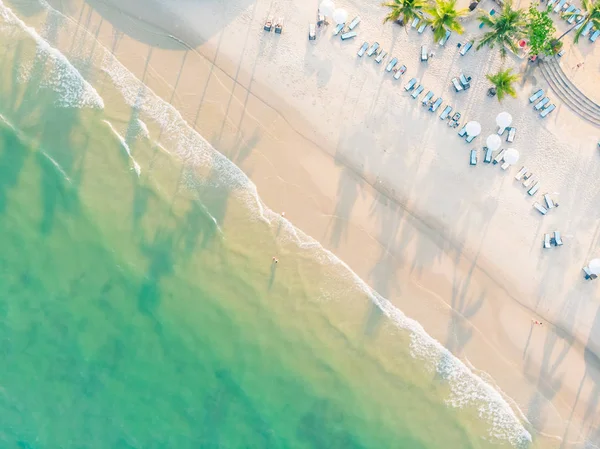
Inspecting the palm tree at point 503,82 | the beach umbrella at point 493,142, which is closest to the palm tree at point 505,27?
the palm tree at point 503,82

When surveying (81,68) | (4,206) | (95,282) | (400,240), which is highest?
(81,68)

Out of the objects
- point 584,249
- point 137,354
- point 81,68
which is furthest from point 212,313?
point 584,249

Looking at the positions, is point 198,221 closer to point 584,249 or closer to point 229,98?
point 229,98

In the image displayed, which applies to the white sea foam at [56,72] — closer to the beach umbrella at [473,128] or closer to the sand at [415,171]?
the sand at [415,171]

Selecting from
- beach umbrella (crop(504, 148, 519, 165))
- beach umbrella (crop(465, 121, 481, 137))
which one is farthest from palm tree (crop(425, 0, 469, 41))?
beach umbrella (crop(504, 148, 519, 165))

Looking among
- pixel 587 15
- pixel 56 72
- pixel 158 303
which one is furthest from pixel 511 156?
pixel 56 72
